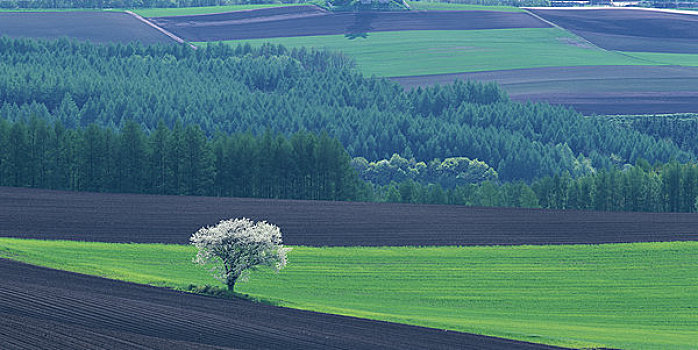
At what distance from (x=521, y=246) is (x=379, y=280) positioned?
16.9 m

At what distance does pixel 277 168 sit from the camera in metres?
135

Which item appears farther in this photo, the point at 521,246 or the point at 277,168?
the point at 277,168

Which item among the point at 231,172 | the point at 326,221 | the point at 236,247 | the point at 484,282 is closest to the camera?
the point at 236,247

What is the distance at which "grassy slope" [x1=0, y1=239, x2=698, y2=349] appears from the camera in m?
68.6

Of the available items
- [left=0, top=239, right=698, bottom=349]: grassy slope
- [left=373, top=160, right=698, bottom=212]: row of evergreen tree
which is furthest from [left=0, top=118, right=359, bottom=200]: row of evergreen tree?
[left=0, top=239, right=698, bottom=349]: grassy slope

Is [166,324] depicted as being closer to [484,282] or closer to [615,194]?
[484,282]

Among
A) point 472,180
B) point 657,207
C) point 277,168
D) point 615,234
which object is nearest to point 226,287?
point 615,234

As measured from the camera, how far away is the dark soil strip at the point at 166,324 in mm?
53875

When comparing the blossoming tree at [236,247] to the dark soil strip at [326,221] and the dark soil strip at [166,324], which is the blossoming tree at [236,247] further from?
the dark soil strip at [326,221]

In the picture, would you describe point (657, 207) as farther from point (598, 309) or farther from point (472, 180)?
point (598, 309)

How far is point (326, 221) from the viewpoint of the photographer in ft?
340

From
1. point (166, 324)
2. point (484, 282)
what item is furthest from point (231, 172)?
point (166, 324)

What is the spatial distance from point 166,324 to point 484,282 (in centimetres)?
2969

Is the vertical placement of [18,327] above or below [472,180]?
above
